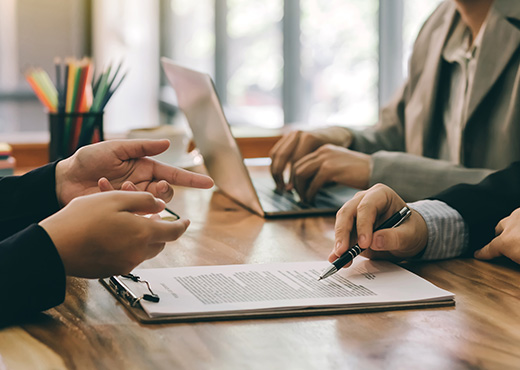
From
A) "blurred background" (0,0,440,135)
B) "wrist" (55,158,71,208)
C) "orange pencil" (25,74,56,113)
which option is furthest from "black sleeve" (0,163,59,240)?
"blurred background" (0,0,440,135)

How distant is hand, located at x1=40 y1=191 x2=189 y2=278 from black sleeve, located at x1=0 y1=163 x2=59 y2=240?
301 millimetres

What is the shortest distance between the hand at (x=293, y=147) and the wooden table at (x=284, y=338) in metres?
0.67

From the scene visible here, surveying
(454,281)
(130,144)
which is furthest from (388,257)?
(130,144)

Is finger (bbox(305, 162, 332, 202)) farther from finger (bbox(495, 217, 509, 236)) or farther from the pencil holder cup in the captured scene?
the pencil holder cup

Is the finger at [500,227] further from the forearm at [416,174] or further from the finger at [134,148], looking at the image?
the finger at [134,148]

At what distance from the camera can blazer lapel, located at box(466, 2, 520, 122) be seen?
1.40m

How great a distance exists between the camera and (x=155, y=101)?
5.61 metres

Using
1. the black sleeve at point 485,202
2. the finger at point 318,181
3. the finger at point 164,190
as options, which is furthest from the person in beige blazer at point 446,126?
the finger at point 164,190

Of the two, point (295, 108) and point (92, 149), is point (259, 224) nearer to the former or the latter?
point (92, 149)

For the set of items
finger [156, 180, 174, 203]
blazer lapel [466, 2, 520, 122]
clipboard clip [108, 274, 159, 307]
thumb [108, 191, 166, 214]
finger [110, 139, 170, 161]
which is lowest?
clipboard clip [108, 274, 159, 307]

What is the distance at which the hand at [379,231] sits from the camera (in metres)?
0.90

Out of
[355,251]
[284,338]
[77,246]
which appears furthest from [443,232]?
[77,246]

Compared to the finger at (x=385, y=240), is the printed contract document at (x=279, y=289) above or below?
below

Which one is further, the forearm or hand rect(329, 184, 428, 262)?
the forearm
